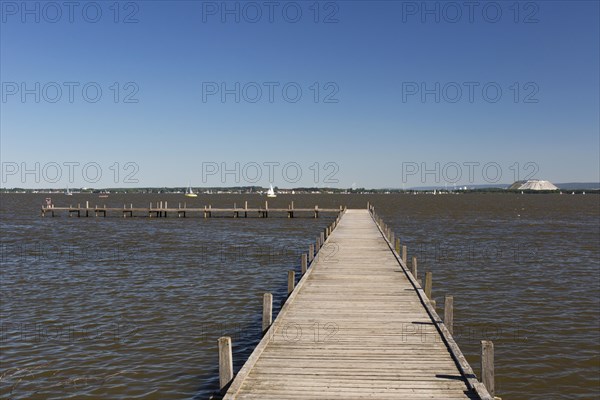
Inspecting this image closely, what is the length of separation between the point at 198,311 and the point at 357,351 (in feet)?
28.9

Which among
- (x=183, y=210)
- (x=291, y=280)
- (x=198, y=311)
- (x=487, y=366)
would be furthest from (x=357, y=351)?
(x=183, y=210)

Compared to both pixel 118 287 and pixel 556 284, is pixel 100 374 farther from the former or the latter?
pixel 556 284

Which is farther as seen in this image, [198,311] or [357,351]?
[198,311]

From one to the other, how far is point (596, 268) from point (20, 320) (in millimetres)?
25781


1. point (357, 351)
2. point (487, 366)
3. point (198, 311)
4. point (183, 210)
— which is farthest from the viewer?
point (183, 210)

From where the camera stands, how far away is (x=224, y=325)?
15.5 m

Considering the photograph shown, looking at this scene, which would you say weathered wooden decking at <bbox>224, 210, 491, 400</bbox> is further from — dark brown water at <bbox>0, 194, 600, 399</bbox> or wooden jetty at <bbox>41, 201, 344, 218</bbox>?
wooden jetty at <bbox>41, 201, 344, 218</bbox>

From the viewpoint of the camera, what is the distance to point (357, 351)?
9.60 metres

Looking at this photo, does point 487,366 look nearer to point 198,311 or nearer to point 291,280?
point 291,280

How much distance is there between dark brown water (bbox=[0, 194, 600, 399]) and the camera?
11.6 metres

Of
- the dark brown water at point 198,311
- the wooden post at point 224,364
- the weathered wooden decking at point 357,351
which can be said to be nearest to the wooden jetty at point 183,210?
the dark brown water at point 198,311

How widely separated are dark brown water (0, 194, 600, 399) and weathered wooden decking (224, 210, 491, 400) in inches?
77.6

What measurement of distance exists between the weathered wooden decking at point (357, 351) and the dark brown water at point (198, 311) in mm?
1972

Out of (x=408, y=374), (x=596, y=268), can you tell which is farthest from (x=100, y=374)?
(x=596, y=268)
